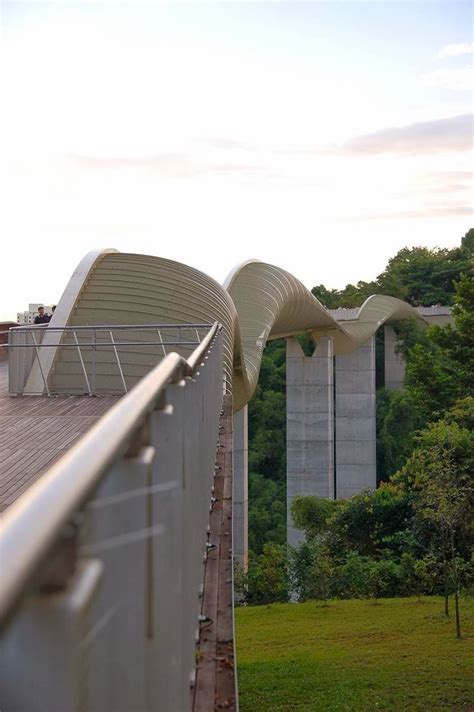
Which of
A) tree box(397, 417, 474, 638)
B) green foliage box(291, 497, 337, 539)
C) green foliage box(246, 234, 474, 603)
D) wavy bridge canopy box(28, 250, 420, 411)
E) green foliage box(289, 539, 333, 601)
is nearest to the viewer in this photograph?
wavy bridge canopy box(28, 250, 420, 411)

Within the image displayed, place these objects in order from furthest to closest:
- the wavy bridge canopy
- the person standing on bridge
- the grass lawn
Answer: the person standing on bridge
the wavy bridge canopy
the grass lawn

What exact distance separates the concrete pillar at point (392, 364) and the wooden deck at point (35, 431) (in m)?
56.2

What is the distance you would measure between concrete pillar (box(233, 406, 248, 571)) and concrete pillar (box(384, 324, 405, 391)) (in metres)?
40.1

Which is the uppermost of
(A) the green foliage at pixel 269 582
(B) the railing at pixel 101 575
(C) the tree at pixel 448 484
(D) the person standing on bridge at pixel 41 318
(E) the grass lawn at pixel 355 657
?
(D) the person standing on bridge at pixel 41 318

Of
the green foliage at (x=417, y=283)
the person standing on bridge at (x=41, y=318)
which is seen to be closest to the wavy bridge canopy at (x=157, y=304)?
the person standing on bridge at (x=41, y=318)

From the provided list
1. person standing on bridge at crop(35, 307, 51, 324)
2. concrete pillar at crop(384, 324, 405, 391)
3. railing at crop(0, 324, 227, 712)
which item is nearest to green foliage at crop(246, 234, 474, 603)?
person standing on bridge at crop(35, 307, 51, 324)

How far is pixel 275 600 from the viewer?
26.8 m

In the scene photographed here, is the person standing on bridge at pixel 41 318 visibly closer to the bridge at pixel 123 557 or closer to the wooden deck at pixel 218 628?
the bridge at pixel 123 557

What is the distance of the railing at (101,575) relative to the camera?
41.3 inches

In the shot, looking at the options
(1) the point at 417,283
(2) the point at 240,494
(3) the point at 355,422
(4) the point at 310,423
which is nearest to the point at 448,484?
(2) the point at 240,494

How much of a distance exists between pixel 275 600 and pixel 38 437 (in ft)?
55.3

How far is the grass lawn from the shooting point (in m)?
15.8

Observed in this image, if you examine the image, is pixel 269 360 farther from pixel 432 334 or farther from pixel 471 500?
pixel 471 500

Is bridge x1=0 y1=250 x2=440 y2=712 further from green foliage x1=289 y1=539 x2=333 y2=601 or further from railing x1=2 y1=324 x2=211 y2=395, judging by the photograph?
green foliage x1=289 y1=539 x2=333 y2=601
